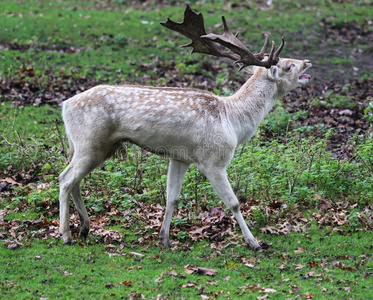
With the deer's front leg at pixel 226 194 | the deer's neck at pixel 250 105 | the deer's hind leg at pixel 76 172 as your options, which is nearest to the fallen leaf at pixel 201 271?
the deer's front leg at pixel 226 194

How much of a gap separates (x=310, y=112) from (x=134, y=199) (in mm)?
5650

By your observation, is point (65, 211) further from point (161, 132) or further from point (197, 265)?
point (197, 265)

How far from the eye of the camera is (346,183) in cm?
866

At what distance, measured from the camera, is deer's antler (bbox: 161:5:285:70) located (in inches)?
291

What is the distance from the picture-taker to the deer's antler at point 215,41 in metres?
7.40

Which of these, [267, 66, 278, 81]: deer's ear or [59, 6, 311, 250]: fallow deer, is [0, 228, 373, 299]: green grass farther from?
[267, 66, 278, 81]: deer's ear

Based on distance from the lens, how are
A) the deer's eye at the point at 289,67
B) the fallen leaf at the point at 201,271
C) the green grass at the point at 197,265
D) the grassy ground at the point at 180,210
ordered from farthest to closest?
1. the deer's eye at the point at 289,67
2. the fallen leaf at the point at 201,271
3. the grassy ground at the point at 180,210
4. the green grass at the point at 197,265

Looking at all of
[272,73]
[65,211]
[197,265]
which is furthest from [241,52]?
[65,211]

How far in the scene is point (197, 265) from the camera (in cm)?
656

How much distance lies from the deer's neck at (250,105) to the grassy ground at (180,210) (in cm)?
114

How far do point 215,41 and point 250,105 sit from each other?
93cm

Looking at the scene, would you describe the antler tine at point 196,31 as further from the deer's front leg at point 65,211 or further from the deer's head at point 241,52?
the deer's front leg at point 65,211

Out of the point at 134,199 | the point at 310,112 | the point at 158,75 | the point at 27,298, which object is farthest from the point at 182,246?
the point at 158,75

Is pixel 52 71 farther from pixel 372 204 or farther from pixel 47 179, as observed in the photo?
pixel 372 204
